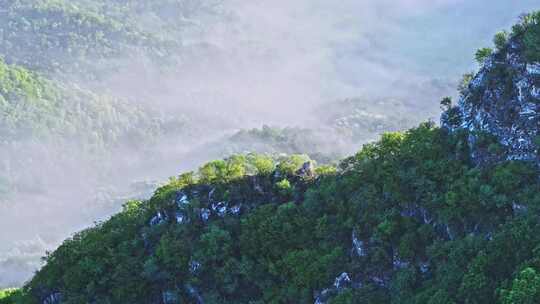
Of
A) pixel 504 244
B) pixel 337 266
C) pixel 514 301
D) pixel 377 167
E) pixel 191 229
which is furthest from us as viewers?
pixel 191 229

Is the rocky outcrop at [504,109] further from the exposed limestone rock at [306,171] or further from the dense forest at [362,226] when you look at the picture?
the exposed limestone rock at [306,171]

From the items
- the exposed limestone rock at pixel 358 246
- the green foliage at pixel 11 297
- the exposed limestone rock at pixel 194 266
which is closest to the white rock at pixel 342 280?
the exposed limestone rock at pixel 358 246

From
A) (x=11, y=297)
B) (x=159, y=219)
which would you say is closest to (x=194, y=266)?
(x=159, y=219)

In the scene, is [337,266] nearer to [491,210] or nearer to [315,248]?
[315,248]

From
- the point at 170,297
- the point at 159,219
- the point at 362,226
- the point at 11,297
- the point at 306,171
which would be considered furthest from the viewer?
the point at 11,297

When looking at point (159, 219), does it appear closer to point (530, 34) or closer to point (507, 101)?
point (507, 101)

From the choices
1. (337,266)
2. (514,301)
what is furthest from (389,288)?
(514,301)
